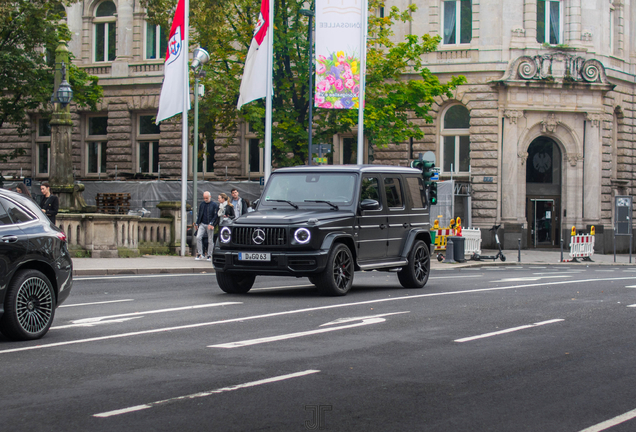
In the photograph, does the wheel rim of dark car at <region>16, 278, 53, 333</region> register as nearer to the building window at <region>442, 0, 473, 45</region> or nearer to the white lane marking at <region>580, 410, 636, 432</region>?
the white lane marking at <region>580, 410, 636, 432</region>

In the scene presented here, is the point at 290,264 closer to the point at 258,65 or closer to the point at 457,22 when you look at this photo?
the point at 258,65

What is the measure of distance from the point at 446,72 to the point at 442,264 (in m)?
13.2

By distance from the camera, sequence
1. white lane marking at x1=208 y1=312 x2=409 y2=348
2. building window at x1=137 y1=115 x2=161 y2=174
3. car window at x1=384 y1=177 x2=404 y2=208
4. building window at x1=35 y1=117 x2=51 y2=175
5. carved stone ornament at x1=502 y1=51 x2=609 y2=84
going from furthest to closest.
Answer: building window at x1=35 y1=117 x2=51 y2=175 < building window at x1=137 y1=115 x2=161 y2=174 < carved stone ornament at x1=502 y1=51 x2=609 y2=84 < car window at x1=384 y1=177 x2=404 y2=208 < white lane marking at x1=208 y1=312 x2=409 y2=348

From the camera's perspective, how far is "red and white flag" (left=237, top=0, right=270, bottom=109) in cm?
2559

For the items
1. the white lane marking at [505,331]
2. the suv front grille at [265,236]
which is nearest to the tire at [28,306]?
the white lane marking at [505,331]

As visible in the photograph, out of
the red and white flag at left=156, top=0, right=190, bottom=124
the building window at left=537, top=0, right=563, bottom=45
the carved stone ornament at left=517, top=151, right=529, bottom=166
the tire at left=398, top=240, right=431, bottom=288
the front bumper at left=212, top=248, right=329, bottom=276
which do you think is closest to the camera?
the front bumper at left=212, top=248, right=329, bottom=276

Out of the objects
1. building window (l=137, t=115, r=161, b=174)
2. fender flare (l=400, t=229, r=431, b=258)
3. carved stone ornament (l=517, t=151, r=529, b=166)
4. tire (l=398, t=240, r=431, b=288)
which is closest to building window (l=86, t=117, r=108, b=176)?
building window (l=137, t=115, r=161, b=174)

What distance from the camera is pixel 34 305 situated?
9.13m

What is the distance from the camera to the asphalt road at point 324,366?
18.7 ft

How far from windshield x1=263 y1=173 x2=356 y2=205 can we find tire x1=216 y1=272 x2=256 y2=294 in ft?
4.50

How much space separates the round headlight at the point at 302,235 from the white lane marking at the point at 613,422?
7658mm

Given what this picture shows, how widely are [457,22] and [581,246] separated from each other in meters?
11.7

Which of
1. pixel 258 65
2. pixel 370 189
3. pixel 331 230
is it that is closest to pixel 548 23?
pixel 258 65

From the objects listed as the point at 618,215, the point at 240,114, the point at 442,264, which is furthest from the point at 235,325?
the point at 618,215
